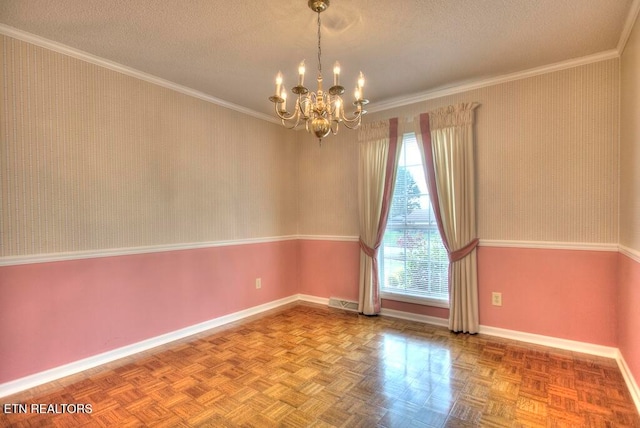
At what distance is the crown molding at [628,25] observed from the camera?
202cm

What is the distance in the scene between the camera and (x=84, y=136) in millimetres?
2648

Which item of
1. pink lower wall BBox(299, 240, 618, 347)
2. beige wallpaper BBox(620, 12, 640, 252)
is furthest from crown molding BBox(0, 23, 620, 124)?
pink lower wall BBox(299, 240, 618, 347)

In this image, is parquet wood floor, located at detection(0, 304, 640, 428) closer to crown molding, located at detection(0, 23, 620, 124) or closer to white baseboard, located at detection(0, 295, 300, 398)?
white baseboard, located at detection(0, 295, 300, 398)

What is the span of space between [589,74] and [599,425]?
2627 mm

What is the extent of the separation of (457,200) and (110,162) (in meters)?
3.22

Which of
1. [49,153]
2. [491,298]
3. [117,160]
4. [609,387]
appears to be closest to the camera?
[609,387]

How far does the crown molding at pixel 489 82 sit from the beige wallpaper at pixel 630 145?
20 cm

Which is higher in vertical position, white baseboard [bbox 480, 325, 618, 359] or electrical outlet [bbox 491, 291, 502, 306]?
electrical outlet [bbox 491, 291, 502, 306]

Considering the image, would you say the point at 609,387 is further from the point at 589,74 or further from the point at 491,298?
the point at 589,74

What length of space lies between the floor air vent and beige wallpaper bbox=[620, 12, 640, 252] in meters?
2.61

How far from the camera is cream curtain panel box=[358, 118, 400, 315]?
12.3 ft

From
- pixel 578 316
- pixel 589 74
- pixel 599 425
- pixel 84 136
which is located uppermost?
pixel 589 74

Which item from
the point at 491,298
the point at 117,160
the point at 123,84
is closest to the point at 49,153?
the point at 117,160

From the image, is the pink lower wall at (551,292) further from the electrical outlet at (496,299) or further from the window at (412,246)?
the window at (412,246)
